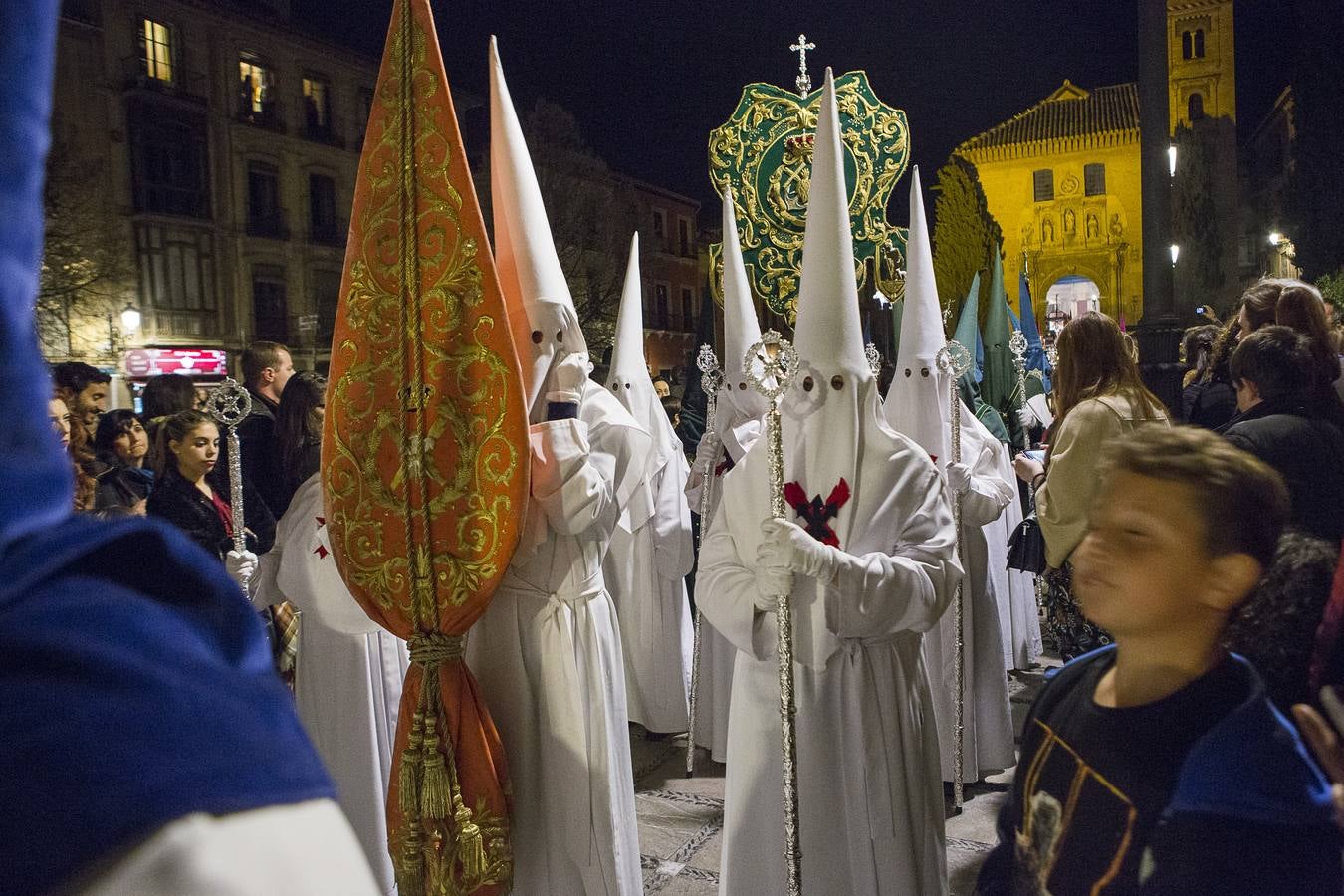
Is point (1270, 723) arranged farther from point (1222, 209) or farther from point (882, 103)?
point (1222, 209)

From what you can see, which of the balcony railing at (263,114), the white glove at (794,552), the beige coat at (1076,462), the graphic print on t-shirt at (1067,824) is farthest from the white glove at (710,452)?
the balcony railing at (263,114)

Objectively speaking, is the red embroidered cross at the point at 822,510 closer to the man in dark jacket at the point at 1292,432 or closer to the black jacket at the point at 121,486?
the man in dark jacket at the point at 1292,432

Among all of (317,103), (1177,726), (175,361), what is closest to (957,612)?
(1177,726)

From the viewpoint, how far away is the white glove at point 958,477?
488 cm

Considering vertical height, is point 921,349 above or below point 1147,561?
above

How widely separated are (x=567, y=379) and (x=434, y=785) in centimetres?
138

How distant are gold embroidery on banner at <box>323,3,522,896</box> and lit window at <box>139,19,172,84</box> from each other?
72.4 ft

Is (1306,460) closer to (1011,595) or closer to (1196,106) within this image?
(1011,595)

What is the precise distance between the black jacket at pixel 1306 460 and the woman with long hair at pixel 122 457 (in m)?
4.87

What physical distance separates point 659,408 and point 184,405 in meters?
2.86

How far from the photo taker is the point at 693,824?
4844 millimetres

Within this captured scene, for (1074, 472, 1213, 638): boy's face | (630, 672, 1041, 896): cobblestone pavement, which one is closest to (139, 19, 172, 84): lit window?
(630, 672, 1041, 896): cobblestone pavement

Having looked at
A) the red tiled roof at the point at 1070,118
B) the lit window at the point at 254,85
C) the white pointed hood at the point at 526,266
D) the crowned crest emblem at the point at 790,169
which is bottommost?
the white pointed hood at the point at 526,266

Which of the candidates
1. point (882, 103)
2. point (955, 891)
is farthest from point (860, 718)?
point (882, 103)
